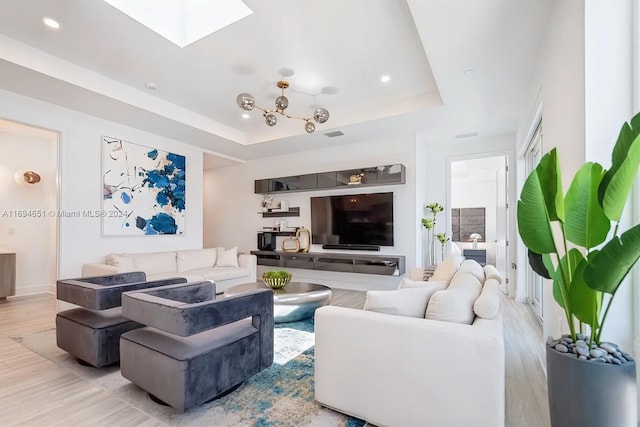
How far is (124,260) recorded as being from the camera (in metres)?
4.18

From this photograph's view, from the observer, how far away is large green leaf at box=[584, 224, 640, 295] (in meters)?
1.06

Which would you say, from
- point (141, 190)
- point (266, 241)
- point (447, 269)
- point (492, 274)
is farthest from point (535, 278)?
point (141, 190)

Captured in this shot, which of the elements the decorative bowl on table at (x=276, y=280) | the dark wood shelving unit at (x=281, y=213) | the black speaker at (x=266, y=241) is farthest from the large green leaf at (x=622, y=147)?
the black speaker at (x=266, y=241)

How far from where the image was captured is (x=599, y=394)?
3.80 feet

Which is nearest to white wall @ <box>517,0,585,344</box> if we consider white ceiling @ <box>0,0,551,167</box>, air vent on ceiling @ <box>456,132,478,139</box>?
white ceiling @ <box>0,0,551,167</box>

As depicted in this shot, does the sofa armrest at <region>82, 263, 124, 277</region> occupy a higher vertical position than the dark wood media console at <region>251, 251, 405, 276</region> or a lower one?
higher

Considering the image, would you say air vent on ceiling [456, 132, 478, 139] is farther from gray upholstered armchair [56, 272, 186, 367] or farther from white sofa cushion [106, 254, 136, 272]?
white sofa cushion [106, 254, 136, 272]

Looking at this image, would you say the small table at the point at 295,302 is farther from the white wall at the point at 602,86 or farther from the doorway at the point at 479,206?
the doorway at the point at 479,206

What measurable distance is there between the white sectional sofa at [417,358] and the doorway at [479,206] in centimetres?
418

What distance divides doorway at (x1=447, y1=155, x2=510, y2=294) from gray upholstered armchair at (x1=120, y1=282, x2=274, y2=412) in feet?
14.8

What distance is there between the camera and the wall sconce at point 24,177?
503 centimetres

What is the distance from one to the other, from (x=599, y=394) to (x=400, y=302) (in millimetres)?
892

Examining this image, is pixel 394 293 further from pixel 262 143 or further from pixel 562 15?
pixel 262 143

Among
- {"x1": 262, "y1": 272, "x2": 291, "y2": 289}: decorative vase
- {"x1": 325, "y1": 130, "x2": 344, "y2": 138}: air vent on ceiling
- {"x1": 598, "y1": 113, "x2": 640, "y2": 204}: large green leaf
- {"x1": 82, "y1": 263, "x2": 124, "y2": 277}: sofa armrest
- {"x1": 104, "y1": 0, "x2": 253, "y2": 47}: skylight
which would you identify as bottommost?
{"x1": 262, "y1": 272, "x2": 291, "y2": 289}: decorative vase
